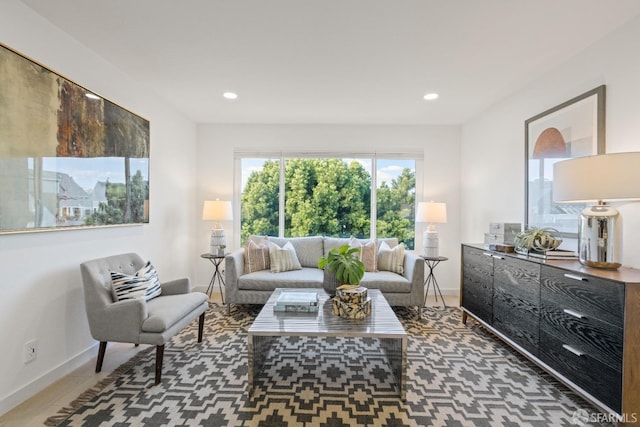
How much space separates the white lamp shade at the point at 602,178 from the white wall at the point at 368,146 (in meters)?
2.52

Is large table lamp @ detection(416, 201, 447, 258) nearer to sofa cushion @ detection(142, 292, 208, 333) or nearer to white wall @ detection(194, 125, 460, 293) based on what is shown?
white wall @ detection(194, 125, 460, 293)

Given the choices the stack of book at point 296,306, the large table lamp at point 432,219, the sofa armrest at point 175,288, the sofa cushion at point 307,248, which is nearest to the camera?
the stack of book at point 296,306

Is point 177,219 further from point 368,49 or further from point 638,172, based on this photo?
point 638,172

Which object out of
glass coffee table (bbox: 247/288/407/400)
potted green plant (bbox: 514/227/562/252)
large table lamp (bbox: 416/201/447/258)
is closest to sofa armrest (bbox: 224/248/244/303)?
glass coffee table (bbox: 247/288/407/400)

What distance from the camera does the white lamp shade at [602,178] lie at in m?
1.76

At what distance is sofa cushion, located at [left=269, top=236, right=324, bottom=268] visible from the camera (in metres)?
4.12

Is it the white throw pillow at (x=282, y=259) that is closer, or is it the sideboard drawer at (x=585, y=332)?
the sideboard drawer at (x=585, y=332)

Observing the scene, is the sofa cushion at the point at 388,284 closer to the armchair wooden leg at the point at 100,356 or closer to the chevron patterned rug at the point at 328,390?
the chevron patterned rug at the point at 328,390

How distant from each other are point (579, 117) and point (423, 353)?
227 cm

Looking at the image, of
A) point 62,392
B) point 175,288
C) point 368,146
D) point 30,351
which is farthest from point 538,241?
point 30,351

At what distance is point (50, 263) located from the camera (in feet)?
7.13

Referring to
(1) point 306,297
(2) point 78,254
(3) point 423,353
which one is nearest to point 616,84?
(3) point 423,353

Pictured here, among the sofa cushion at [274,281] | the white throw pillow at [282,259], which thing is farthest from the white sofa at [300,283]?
the white throw pillow at [282,259]

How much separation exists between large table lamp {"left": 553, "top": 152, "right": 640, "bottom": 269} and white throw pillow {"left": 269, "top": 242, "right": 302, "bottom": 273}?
8.89 feet
